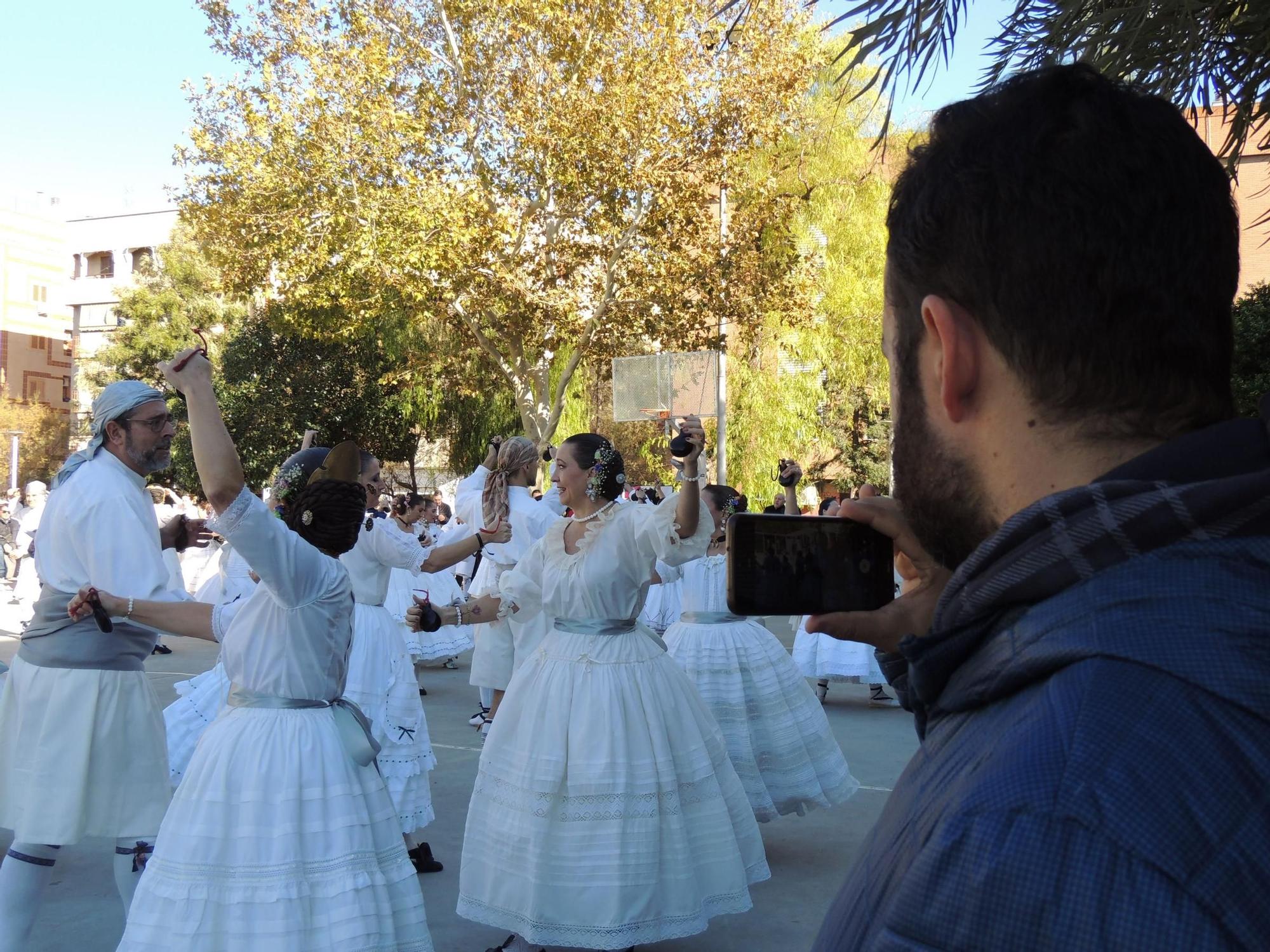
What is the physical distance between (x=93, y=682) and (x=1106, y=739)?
14.9 feet

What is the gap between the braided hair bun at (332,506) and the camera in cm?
393

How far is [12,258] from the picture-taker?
59594 mm

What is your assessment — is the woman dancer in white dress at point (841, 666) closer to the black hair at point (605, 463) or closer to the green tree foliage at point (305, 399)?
the black hair at point (605, 463)

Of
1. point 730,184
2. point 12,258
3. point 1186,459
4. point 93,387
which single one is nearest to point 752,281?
point 730,184

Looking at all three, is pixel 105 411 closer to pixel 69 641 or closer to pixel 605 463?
pixel 69 641

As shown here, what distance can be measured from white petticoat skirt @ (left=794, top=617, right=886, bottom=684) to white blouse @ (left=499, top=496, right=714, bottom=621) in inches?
214

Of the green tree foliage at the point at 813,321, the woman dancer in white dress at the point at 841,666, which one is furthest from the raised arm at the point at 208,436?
the green tree foliage at the point at 813,321

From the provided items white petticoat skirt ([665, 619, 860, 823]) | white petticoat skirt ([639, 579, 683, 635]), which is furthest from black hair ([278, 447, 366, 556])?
white petticoat skirt ([639, 579, 683, 635])

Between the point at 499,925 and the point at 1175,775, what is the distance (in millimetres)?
4231

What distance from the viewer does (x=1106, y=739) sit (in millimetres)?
699

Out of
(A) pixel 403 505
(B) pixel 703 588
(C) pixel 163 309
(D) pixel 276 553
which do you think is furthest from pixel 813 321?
(C) pixel 163 309

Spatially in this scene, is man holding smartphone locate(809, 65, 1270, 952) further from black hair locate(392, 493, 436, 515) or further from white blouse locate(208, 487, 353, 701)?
black hair locate(392, 493, 436, 515)

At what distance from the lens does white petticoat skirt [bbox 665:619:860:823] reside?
650 cm

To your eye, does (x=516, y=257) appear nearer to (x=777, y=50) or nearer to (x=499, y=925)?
(x=777, y=50)
